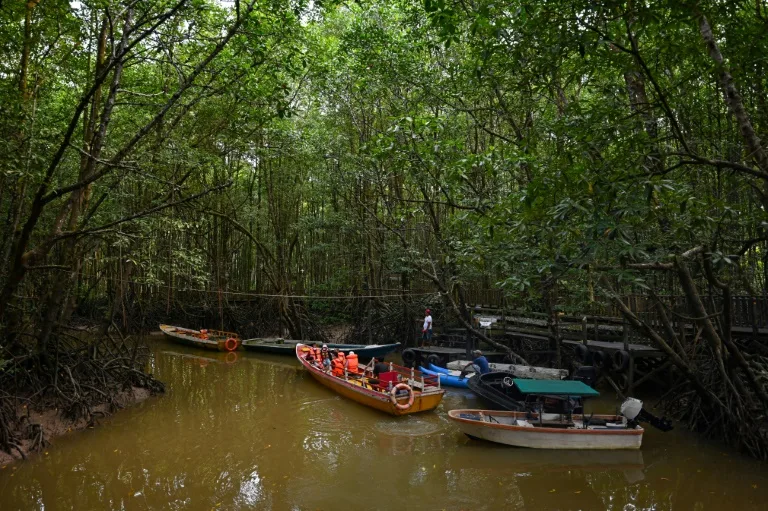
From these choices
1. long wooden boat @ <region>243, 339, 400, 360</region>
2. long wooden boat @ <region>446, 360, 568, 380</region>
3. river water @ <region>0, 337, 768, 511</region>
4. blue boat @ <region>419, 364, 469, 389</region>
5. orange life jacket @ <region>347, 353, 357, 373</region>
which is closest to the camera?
river water @ <region>0, 337, 768, 511</region>

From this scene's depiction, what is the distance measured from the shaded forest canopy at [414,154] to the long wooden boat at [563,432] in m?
1.39

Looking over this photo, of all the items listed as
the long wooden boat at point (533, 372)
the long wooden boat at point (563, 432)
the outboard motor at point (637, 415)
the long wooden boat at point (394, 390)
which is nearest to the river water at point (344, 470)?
the long wooden boat at point (563, 432)

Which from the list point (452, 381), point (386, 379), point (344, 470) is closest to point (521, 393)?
point (386, 379)

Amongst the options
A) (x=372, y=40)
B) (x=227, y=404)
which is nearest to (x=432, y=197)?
(x=372, y=40)

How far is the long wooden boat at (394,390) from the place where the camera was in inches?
364

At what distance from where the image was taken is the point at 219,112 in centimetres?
1196

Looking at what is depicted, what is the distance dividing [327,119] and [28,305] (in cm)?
1043

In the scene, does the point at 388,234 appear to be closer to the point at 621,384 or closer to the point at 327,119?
the point at 327,119

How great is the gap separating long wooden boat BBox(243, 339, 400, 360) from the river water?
512 cm

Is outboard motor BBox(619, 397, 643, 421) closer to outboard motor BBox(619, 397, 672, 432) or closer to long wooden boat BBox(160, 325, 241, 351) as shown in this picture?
outboard motor BBox(619, 397, 672, 432)

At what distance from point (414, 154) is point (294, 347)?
9.21 meters

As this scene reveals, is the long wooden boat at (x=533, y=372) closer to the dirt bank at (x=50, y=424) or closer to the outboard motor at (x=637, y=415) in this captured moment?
the outboard motor at (x=637, y=415)

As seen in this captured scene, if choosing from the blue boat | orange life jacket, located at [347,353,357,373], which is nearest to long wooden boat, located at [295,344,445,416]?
orange life jacket, located at [347,353,357,373]

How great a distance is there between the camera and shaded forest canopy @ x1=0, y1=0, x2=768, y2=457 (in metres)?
4.38
